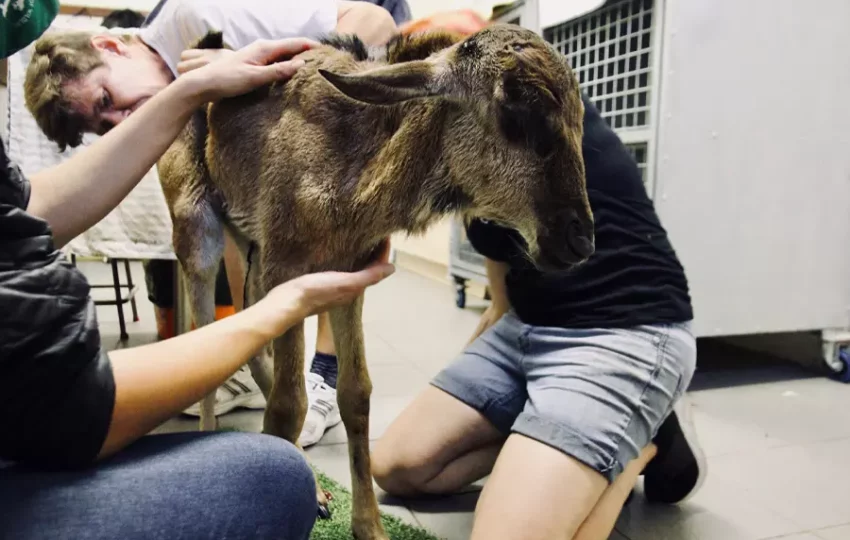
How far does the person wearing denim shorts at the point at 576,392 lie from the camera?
1.50 meters

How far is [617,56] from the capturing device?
9.56ft

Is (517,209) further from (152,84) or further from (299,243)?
(152,84)

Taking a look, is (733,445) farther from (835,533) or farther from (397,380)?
(397,380)

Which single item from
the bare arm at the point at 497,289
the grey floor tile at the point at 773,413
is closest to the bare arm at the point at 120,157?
the bare arm at the point at 497,289

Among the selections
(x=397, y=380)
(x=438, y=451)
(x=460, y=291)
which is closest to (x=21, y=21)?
(x=438, y=451)

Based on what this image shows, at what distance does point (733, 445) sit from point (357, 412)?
1.44m

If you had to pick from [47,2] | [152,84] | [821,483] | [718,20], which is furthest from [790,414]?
[47,2]

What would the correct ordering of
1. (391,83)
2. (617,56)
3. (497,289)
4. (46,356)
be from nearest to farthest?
(46,356), (391,83), (497,289), (617,56)

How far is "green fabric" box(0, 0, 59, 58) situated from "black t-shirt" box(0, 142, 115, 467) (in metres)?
0.30

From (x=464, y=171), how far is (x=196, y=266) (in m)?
0.78

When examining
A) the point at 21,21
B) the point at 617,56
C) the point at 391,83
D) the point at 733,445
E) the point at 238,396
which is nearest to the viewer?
the point at 21,21

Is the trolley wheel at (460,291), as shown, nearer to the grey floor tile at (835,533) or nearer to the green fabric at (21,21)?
the grey floor tile at (835,533)

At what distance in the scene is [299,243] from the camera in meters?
1.36

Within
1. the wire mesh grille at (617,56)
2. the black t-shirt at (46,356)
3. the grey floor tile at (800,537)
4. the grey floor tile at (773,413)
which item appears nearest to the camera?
the black t-shirt at (46,356)
